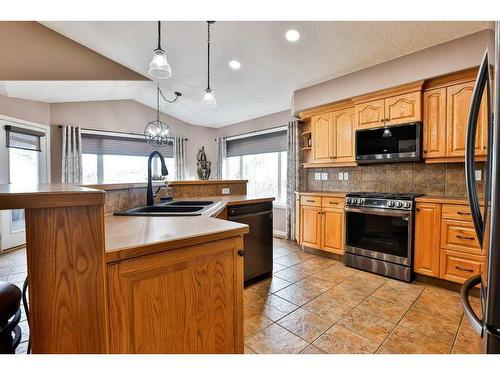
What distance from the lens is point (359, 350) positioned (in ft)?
5.40

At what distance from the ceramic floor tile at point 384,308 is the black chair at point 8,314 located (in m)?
2.32

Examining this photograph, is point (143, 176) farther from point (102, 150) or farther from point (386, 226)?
point (386, 226)

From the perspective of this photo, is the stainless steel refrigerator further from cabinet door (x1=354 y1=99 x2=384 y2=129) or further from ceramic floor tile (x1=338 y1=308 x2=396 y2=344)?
cabinet door (x1=354 y1=99 x2=384 y2=129)

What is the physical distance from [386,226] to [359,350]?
1.66 metres

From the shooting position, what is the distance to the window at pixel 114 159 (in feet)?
15.8

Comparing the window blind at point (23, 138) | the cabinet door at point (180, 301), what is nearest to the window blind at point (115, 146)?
the window blind at point (23, 138)

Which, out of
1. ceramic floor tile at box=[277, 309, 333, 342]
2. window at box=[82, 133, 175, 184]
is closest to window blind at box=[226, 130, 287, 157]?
window at box=[82, 133, 175, 184]

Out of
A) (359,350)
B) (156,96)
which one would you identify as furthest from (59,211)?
(156,96)

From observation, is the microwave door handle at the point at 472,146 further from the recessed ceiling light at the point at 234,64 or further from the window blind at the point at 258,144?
the window blind at the point at 258,144

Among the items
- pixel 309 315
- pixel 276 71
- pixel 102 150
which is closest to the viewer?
pixel 309 315

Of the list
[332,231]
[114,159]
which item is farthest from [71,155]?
[332,231]

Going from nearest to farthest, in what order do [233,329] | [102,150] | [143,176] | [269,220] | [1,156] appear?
[233,329] → [269,220] → [1,156] → [102,150] → [143,176]

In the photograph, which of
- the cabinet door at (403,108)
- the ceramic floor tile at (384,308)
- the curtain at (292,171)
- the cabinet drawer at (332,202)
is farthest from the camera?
the curtain at (292,171)

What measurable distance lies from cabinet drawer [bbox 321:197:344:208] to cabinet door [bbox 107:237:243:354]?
2.45 m
